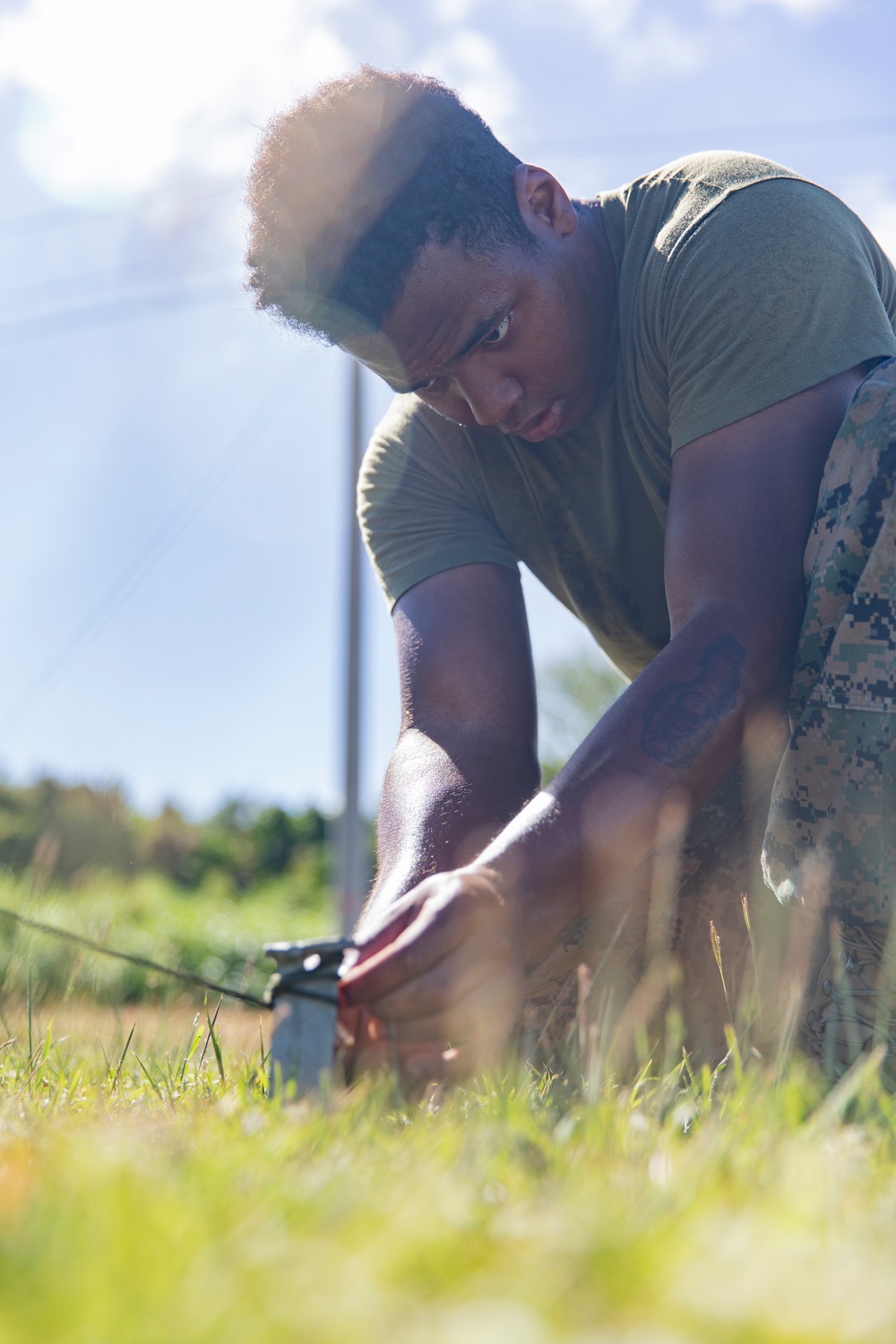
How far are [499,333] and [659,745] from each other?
113 centimetres

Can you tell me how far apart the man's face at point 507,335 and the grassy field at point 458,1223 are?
5.43 ft

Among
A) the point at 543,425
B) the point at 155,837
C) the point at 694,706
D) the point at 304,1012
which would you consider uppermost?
the point at 543,425

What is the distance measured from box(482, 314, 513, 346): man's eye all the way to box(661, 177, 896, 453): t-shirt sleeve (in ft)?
1.21

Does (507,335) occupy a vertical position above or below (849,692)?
above

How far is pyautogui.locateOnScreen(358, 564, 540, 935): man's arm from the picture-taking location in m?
2.66

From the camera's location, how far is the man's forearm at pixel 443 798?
8.50ft

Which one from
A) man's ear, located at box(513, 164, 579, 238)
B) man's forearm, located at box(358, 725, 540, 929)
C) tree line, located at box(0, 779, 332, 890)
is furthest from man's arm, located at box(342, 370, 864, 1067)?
tree line, located at box(0, 779, 332, 890)

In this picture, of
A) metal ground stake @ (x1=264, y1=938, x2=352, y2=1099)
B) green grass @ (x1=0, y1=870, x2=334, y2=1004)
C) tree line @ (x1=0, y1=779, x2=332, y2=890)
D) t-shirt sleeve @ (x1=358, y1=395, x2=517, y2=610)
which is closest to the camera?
metal ground stake @ (x1=264, y1=938, x2=352, y2=1099)

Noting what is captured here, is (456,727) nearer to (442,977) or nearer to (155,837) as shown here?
(442,977)

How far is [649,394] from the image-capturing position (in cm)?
276

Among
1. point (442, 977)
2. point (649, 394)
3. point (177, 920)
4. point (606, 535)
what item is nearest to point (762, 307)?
point (649, 394)

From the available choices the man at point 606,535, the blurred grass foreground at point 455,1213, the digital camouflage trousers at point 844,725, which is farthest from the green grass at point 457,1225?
the digital camouflage trousers at point 844,725

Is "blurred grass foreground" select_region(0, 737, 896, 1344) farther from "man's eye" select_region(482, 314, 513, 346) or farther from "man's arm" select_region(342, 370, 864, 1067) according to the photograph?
"man's eye" select_region(482, 314, 513, 346)

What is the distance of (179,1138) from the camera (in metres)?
1.43
